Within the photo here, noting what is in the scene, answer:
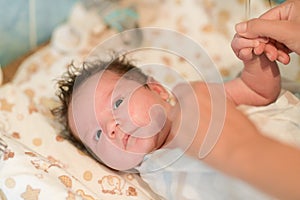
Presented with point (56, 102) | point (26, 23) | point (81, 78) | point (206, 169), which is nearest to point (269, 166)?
point (206, 169)

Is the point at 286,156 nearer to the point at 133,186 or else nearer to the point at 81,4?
the point at 133,186

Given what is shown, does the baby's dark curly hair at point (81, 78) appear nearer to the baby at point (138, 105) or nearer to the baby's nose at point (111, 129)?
the baby at point (138, 105)

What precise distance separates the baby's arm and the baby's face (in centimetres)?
14

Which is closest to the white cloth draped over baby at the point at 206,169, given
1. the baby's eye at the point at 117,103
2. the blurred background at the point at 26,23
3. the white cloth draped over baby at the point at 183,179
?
the white cloth draped over baby at the point at 183,179

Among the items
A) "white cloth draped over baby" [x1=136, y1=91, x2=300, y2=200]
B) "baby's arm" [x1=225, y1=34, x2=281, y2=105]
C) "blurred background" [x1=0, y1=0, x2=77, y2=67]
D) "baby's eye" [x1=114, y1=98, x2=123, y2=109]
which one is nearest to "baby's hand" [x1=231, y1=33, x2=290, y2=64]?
"baby's arm" [x1=225, y1=34, x2=281, y2=105]

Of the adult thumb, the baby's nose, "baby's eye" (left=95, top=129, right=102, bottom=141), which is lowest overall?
"baby's eye" (left=95, top=129, right=102, bottom=141)

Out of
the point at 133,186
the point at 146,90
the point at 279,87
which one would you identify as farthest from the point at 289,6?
the point at 133,186

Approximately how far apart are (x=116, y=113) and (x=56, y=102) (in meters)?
0.24

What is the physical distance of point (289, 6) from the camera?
3.35ft

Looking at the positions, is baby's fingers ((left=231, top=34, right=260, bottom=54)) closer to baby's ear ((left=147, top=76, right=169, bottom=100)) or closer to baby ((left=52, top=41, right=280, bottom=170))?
baby ((left=52, top=41, right=280, bottom=170))

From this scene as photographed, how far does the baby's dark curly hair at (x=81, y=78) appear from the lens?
112 centimetres

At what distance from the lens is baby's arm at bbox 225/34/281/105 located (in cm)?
102

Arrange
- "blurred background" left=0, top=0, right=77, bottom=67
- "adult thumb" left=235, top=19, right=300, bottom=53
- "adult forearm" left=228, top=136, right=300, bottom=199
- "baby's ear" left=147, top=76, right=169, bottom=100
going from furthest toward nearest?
"blurred background" left=0, top=0, right=77, bottom=67 → "baby's ear" left=147, top=76, right=169, bottom=100 → "adult thumb" left=235, top=19, right=300, bottom=53 → "adult forearm" left=228, top=136, right=300, bottom=199

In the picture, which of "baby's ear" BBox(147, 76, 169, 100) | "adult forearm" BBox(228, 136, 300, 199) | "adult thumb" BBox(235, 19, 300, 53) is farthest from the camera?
"baby's ear" BBox(147, 76, 169, 100)
